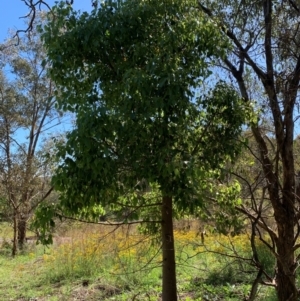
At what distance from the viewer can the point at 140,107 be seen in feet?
9.77

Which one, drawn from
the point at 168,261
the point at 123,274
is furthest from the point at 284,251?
the point at 123,274

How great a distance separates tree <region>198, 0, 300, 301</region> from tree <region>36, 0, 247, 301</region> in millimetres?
572

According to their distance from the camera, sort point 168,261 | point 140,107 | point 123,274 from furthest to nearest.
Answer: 1. point 123,274
2. point 168,261
3. point 140,107

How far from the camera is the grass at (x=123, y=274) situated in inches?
237

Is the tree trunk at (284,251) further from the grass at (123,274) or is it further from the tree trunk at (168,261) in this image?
the grass at (123,274)

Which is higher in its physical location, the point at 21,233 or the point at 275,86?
the point at 275,86

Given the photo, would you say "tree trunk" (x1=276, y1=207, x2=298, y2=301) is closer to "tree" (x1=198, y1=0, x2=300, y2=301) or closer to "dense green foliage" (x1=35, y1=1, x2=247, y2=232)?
"tree" (x1=198, y1=0, x2=300, y2=301)

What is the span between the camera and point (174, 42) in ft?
10.5

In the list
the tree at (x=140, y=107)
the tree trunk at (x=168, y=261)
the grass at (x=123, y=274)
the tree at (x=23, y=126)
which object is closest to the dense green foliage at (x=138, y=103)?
the tree at (x=140, y=107)

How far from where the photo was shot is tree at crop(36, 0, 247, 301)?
9.57ft

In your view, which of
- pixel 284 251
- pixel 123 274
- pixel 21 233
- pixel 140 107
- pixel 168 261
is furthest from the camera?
pixel 21 233

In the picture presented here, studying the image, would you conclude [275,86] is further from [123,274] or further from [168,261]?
[123,274]

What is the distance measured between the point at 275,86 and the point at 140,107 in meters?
2.00

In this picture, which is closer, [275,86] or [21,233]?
[275,86]
